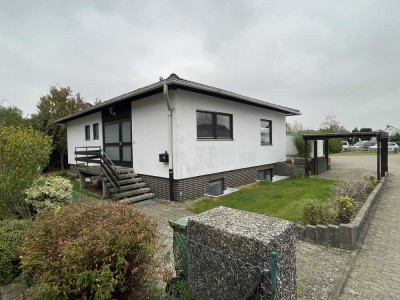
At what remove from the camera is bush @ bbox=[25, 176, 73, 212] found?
5.81 metres

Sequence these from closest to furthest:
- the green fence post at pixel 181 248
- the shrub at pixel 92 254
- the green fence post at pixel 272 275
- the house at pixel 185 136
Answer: the green fence post at pixel 272 275
the shrub at pixel 92 254
the green fence post at pixel 181 248
the house at pixel 185 136

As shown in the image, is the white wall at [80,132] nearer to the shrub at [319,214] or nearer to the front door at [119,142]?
the front door at [119,142]

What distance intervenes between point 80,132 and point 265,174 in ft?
37.2

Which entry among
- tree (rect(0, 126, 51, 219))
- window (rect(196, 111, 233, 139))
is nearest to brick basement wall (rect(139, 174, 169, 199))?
window (rect(196, 111, 233, 139))

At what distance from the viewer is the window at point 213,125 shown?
909 cm

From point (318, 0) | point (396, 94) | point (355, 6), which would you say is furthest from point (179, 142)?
point (396, 94)

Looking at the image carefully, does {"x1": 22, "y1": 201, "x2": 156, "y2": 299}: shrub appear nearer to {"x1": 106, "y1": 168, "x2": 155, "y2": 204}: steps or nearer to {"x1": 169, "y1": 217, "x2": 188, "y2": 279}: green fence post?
{"x1": 169, "y1": 217, "x2": 188, "y2": 279}: green fence post

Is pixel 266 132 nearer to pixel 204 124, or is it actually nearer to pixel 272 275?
pixel 204 124

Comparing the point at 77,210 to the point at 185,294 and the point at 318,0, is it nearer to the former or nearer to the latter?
the point at 185,294

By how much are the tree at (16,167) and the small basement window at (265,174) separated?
999cm

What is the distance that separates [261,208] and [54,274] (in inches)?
231

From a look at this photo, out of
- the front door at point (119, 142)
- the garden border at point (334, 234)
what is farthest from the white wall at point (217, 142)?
the garden border at point (334, 234)

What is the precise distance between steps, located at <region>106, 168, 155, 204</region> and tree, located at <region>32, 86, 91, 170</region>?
38.7 feet

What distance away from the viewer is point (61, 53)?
11.0 meters
